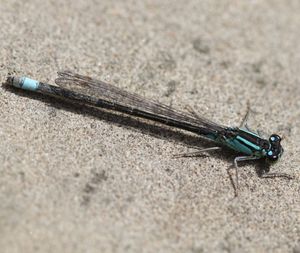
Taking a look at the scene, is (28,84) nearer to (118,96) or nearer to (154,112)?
(118,96)

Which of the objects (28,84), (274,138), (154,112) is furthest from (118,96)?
(274,138)

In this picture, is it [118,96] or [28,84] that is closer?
[28,84]

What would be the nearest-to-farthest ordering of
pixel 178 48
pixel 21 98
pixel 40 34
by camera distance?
pixel 21 98, pixel 40 34, pixel 178 48

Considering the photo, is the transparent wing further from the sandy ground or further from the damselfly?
the sandy ground

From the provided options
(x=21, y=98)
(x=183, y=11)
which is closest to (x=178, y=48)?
(x=183, y=11)

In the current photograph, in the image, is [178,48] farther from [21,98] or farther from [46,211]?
[46,211]

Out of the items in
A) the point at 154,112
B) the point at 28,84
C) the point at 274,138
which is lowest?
the point at 274,138

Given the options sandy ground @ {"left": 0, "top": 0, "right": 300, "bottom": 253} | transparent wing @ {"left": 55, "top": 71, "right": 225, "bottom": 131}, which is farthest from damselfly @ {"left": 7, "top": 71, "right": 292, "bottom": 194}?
sandy ground @ {"left": 0, "top": 0, "right": 300, "bottom": 253}
